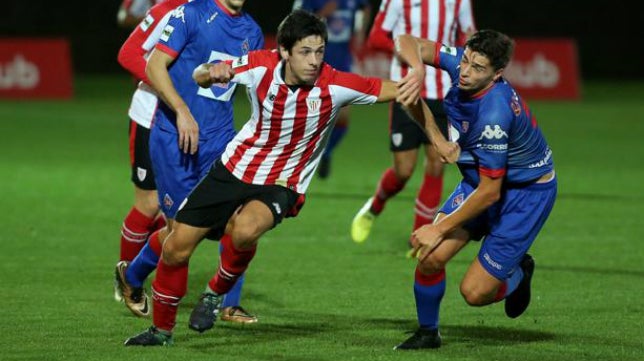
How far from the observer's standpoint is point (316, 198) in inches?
497

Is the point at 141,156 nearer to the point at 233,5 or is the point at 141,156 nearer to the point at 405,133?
the point at 233,5

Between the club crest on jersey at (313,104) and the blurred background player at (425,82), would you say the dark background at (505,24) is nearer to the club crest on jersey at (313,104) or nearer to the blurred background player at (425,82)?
the blurred background player at (425,82)

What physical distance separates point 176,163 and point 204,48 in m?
0.64

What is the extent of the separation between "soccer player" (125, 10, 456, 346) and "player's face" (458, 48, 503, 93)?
0.83ft

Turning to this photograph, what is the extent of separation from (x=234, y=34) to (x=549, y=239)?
4.14 m

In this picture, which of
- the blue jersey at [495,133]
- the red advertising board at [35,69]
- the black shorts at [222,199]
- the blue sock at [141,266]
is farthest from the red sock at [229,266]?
the red advertising board at [35,69]

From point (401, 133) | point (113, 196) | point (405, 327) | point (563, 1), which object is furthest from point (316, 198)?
point (563, 1)

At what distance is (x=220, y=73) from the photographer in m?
6.08

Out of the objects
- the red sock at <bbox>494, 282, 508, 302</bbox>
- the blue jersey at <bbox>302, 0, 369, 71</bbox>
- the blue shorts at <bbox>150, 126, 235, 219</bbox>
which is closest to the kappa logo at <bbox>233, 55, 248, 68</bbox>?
the blue shorts at <bbox>150, 126, 235, 219</bbox>

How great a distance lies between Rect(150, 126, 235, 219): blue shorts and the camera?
7105 mm

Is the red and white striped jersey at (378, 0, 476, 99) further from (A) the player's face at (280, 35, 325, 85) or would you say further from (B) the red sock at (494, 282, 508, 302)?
(A) the player's face at (280, 35, 325, 85)

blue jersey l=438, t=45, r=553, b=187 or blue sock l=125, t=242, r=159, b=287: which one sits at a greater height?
blue jersey l=438, t=45, r=553, b=187

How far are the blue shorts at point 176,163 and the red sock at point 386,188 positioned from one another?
3041 millimetres

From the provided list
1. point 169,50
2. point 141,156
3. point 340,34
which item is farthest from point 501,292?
point 340,34
